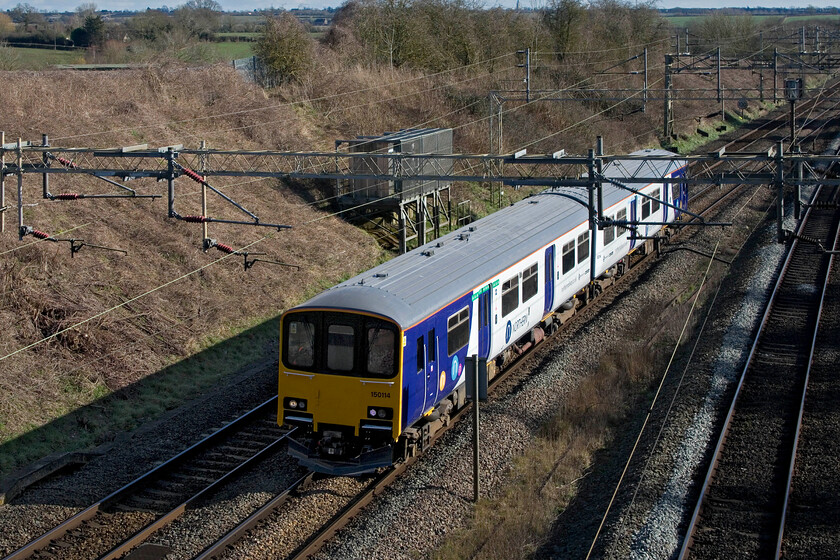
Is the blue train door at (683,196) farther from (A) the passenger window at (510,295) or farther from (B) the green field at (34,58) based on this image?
(B) the green field at (34,58)

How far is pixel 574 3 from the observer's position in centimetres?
5384

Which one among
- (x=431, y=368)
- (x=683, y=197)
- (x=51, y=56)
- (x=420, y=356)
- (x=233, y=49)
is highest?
(x=233, y=49)

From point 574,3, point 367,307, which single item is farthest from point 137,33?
point 367,307

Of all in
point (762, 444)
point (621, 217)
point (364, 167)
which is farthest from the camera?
point (364, 167)

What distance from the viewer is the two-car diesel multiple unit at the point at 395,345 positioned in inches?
441

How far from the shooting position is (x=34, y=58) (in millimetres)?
40719

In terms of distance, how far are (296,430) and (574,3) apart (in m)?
47.0

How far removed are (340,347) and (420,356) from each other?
105 centimetres

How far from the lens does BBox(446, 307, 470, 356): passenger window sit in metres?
12.5

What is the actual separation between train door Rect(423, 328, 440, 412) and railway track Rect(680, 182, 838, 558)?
366 cm

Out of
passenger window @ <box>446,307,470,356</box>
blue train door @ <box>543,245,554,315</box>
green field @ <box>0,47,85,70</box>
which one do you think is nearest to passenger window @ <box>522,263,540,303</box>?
blue train door @ <box>543,245,554,315</box>

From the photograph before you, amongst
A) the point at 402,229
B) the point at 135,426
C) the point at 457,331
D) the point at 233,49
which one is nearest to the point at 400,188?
the point at 402,229

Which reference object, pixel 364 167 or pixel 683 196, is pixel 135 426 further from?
pixel 683 196

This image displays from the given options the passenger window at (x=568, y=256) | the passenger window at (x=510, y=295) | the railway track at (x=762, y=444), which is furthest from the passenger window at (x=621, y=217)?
the passenger window at (x=510, y=295)
